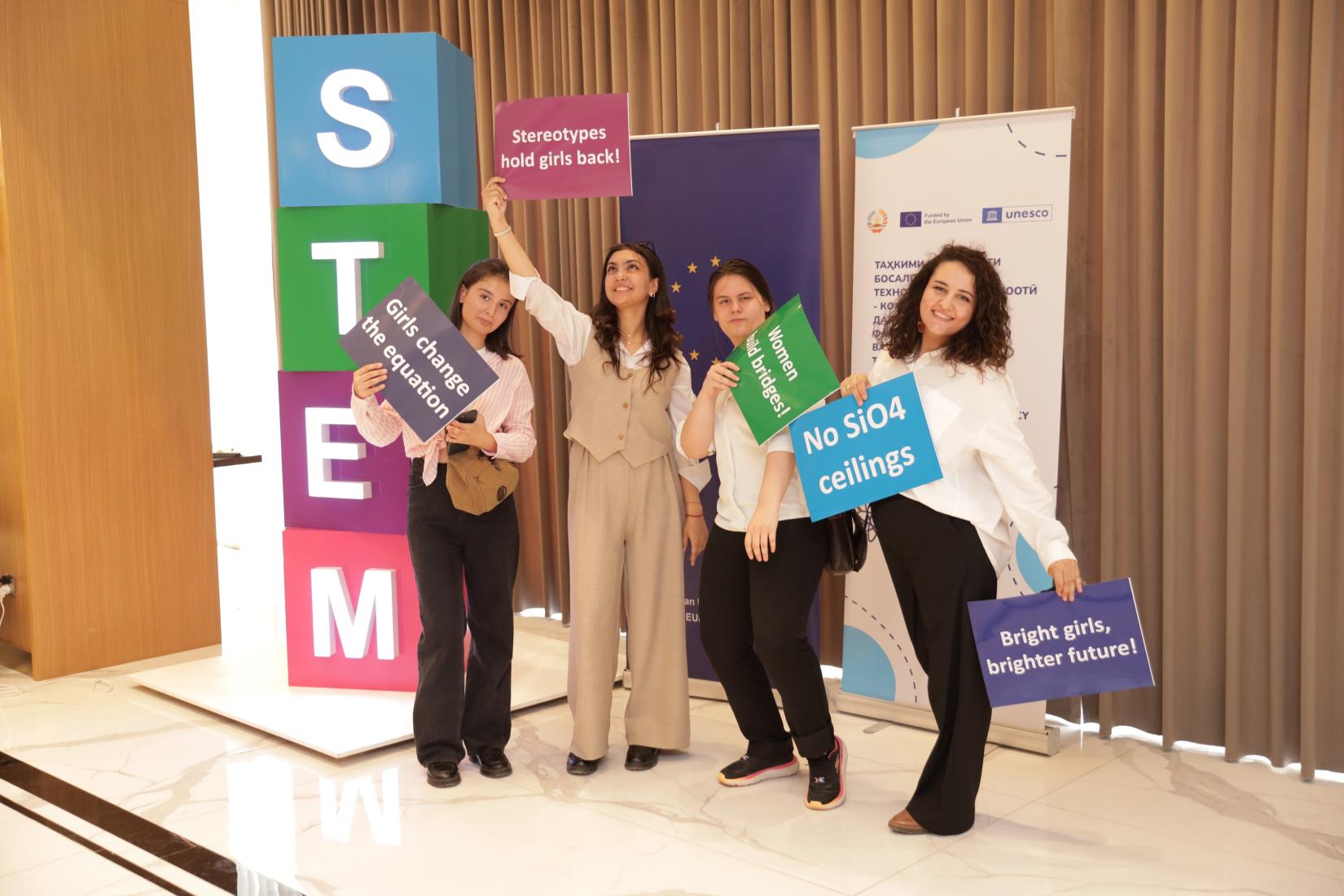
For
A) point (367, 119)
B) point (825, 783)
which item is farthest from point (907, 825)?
point (367, 119)

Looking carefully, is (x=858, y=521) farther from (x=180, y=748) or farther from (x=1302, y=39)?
(x=180, y=748)

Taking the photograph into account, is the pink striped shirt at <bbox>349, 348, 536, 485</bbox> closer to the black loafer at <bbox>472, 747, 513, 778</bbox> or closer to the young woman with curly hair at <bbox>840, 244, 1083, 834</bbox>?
the black loafer at <bbox>472, 747, 513, 778</bbox>

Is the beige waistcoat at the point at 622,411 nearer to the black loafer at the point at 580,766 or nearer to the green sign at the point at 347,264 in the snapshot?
the green sign at the point at 347,264

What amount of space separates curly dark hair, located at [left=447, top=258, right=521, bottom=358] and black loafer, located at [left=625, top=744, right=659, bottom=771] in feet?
3.95

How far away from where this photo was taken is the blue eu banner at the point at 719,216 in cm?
390

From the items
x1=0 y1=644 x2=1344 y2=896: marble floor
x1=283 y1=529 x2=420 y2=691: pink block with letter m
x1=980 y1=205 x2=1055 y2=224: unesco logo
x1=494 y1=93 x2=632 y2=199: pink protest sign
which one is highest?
x1=494 y1=93 x2=632 y2=199: pink protest sign

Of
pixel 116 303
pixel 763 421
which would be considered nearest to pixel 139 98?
pixel 116 303

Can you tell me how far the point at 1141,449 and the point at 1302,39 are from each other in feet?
4.03

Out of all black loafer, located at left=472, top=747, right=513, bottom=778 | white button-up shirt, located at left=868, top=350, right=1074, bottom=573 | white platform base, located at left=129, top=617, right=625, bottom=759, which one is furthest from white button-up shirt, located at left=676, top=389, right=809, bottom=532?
white platform base, located at left=129, top=617, right=625, bottom=759

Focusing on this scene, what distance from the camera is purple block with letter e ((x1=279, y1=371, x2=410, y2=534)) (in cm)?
392

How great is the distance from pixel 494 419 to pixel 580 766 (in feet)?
3.36

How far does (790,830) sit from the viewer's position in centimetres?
304

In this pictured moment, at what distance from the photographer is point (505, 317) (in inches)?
134

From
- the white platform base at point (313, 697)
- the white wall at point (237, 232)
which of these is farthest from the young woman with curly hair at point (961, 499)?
the white wall at point (237, 232)
